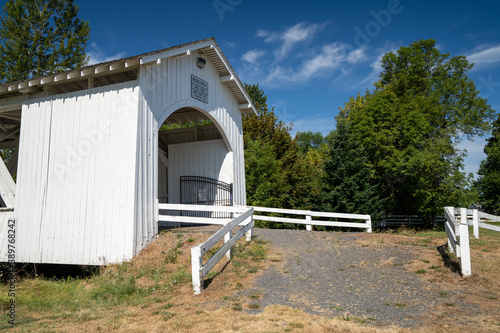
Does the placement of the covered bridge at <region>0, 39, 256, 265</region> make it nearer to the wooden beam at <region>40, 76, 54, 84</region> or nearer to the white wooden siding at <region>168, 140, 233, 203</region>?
the wooden beam at <region>40, 76, 54, 84</region>

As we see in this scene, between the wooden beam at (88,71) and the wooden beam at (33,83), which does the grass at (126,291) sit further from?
the wooden beam at (33,83)

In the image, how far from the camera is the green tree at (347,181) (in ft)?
68.5

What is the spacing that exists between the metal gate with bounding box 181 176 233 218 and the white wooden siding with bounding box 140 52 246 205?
1.35ft

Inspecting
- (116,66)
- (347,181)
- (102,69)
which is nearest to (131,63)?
(116,66)

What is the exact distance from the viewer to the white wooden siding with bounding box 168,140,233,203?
46.1 ft

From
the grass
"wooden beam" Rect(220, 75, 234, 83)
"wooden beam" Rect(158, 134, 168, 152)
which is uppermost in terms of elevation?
"wooden beam" Rect(220, 75, 234, 83)

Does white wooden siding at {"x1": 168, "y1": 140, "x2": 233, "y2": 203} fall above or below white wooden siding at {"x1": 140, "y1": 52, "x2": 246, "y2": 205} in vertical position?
below

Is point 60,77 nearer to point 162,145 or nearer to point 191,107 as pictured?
point 191,107

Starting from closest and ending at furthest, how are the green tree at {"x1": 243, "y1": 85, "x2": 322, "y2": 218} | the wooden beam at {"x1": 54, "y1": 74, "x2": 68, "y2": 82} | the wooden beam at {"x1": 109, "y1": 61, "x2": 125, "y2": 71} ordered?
1. the wooden beam at {"x1": 109, "y1": 61, "x2": 125, "y2": 71}
2. the wooden beam at {"x1": 54, "y1": 74, "x2": 68, "y2": 82}
3. the green tree at {"x1": 243, "y1": 85, "x2": 322, "y2": 218}

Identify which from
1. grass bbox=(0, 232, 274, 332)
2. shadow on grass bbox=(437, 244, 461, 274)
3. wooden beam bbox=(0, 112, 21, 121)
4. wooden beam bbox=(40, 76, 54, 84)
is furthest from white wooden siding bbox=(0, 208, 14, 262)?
shadow on grass bbox=(437, 244, 461, 274)

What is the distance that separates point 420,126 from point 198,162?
17.1 metres

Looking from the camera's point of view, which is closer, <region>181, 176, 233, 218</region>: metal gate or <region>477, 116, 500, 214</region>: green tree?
<region>181, 176, 233, 218</region>: metal gate

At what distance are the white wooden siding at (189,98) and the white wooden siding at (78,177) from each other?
31.3 inches

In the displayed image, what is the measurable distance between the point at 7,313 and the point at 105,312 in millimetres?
2278
